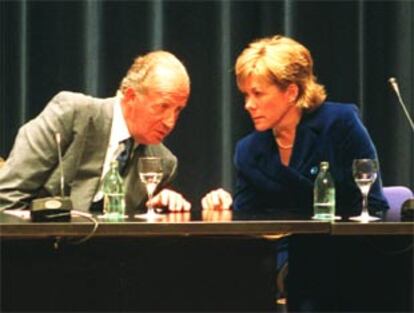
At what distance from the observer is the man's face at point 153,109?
8.53ft

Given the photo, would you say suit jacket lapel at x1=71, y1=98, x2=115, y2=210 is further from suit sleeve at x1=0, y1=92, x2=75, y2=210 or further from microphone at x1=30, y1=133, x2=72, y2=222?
microphone at x1=30, y1=133, x2=72, y2=222

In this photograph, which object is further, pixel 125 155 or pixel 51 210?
pixel 125 155

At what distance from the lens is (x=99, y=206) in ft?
8.54

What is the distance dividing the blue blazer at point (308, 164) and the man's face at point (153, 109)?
1.15ft

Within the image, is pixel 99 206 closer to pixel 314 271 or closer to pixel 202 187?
pixel 314 271

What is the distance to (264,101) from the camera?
277cm

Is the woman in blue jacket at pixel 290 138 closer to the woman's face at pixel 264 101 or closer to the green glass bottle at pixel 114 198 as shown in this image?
the woman's face at pixel 264 101

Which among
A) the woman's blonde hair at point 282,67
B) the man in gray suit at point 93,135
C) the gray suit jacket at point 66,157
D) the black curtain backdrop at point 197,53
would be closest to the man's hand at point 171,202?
the man in gray suit at point 93,135

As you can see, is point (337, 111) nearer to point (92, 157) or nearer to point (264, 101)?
point (264, 101)

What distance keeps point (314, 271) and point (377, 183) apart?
558 millimetres

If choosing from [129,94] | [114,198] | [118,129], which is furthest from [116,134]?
[114,198]

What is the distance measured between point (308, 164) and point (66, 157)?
773mm

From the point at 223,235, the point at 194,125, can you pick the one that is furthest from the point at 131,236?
the point at 194,125

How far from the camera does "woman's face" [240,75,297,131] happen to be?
2.77m
